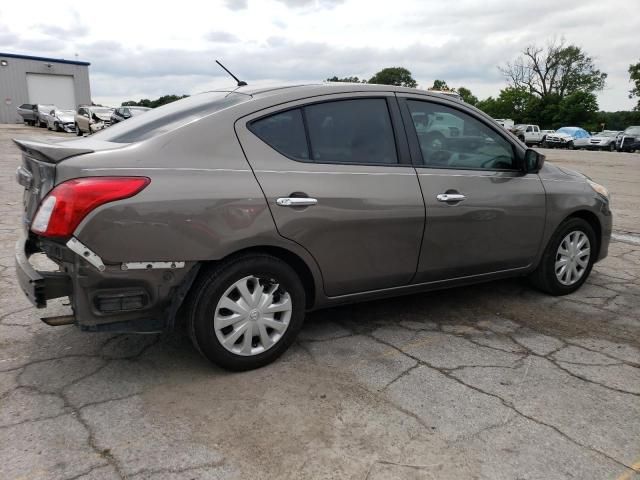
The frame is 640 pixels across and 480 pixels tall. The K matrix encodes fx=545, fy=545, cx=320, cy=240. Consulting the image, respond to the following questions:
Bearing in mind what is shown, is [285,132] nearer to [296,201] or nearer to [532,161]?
[296,201]

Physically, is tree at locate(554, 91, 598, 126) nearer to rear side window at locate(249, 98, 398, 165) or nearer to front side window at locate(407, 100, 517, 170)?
front side window at locate(407, 100, 517, 170)

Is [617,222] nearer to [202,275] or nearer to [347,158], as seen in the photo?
[347,158]

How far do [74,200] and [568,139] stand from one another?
41.0 m

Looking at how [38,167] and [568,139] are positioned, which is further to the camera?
[568,139]

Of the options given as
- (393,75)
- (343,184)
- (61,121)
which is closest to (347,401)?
(343,184)

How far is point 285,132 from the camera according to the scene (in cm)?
312

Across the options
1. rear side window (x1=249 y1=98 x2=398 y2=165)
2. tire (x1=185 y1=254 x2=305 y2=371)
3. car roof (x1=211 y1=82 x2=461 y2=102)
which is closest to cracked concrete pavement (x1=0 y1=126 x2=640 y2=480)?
tire (x1=185 y1=254 x2=305 y2=371)

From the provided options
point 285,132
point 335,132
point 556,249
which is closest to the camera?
point 285,132

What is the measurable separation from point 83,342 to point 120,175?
1.37 m

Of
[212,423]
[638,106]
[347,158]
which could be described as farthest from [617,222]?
[638,106]

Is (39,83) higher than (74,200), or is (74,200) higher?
(39,83)

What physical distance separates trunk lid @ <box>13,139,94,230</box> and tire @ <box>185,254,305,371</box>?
2.87 ft

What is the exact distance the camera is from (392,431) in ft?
8.34

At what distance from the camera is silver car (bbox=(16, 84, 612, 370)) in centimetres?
263
